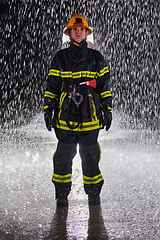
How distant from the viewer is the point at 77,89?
258 cm

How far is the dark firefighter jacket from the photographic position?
2.57 metres

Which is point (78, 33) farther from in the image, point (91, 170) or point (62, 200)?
point (62, 200)

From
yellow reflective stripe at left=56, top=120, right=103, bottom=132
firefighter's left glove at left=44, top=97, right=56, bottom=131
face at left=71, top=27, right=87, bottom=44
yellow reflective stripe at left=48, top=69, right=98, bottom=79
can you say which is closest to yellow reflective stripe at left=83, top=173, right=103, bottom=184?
yellow reflective stripe at left=56, top=120, right=103, bottom=132

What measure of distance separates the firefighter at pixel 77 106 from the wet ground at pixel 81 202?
226 mm

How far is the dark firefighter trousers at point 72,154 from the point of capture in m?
2.61

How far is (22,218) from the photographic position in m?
2.30

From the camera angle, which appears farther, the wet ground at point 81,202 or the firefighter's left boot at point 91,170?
the firefighter's left boot at point 91,170

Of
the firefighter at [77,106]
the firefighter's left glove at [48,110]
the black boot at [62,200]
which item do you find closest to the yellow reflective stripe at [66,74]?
the firefighter at [77,106]

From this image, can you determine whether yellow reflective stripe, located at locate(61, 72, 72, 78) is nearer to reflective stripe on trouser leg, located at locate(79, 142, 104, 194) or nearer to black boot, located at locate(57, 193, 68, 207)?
reflective stripe on trouser leg, located at locate(79, 142, 104, 194)

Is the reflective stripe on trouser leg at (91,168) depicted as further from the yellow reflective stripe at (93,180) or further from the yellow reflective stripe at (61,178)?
the yellow reflective stripe at (61,178)

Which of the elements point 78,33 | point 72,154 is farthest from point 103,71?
point 72,154

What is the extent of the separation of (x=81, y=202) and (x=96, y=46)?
12640mm

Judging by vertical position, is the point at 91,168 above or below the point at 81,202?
above

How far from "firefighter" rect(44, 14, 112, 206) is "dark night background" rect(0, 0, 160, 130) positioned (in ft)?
33.7
